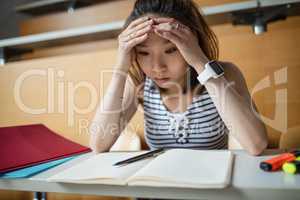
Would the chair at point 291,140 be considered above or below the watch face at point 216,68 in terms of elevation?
below

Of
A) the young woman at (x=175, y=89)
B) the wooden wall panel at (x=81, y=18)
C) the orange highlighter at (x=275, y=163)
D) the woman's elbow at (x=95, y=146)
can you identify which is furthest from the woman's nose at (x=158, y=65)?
the wooden wall panel at (x=81, y=18)

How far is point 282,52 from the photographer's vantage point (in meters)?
0.97

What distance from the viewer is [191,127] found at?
0.80 metres

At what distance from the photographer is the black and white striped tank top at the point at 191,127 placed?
78 centimetres

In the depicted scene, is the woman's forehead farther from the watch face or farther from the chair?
the chair

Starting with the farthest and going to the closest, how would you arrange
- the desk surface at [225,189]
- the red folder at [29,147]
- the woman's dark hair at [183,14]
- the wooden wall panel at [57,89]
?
the wooden wall panel at [57,89]
the woman's dark hair at [183,14]
the red folder at [29,147]
the desk surface at [225,189]

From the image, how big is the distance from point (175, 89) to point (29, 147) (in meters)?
0.43

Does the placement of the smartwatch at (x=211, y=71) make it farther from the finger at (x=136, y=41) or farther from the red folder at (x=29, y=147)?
the red folder at (x=29, y=147)

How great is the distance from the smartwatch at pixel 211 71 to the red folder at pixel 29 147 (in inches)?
12.7

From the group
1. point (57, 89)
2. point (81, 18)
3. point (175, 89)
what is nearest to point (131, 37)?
point (175, 89)

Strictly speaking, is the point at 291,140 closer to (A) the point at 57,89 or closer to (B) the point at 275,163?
(B) the point at 275,163

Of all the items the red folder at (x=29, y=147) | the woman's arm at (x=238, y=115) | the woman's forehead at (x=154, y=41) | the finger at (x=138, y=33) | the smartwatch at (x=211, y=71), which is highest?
the finger at (x=138, y=33)

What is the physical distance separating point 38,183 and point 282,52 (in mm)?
871

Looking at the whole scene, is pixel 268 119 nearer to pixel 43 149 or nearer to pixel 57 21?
pixel 43 149
